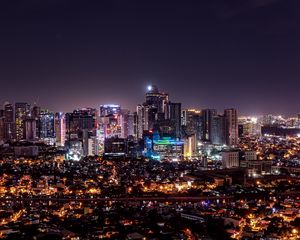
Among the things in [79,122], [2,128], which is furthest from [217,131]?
[2,128]

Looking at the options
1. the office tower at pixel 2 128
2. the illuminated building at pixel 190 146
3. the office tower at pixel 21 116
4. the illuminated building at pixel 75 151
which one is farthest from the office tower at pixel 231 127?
the office tower at pixel 2 128

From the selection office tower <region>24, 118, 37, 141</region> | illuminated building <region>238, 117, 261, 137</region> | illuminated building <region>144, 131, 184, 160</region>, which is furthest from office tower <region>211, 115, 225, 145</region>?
office tower <region>24, 118, 37, 141</region>

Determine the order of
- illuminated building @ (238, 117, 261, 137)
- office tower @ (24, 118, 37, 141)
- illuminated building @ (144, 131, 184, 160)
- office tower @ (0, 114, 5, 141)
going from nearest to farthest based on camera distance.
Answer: illuminated building @ (144, 131, 184, 160) → office tower @ (24, 118, 37, 141) → office tower @ (0, 114, 5, 141) → illuminated building @ (238, 117, 261, 137)

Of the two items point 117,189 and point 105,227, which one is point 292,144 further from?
point 105,227

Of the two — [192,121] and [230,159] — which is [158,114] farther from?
[230,159]

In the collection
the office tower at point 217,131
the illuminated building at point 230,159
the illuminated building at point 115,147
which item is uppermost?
the office tower at point 217,131

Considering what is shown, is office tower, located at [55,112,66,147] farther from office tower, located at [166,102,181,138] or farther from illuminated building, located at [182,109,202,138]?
illuminated building, located at [182,109,202,138]

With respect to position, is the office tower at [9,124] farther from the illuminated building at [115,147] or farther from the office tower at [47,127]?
Result: the illuminated building at [115,147]
